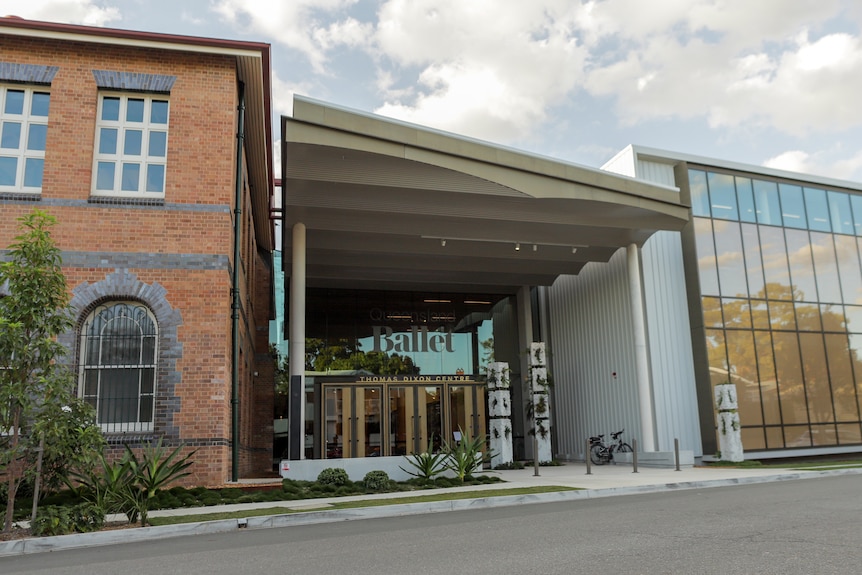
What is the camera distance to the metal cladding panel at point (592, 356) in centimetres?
2280

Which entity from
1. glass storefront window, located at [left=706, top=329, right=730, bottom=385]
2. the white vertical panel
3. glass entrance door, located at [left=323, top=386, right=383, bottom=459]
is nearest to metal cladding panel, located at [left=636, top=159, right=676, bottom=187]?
the white vertical panel

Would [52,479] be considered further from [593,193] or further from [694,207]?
[694,207]

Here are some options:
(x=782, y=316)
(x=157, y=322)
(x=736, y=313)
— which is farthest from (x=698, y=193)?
(x=157, y=322)

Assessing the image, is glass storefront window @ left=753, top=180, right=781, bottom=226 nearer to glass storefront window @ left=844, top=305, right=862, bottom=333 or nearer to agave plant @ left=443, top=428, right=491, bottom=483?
glass storefront window @ left=844, top=305, right=862, bottom=333

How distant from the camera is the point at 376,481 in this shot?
14367 millimetres

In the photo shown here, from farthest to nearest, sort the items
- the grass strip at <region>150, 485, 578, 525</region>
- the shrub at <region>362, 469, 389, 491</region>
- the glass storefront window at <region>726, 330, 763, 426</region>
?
the glass storefront window at <region>726, 330, 763, 426</region>
the shrub at <region>362, 469, 389, 491</region>
the grass strip at <region>150, 485, 578, 525</region>

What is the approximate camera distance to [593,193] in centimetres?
1789

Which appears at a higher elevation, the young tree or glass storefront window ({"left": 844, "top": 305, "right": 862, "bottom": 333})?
glass storefront window ({"left": 844, "top": 305, "right": 862, "bottom": 333})

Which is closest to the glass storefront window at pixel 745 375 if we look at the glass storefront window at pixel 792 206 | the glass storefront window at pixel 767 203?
the glass storefront window at pixel 767 203

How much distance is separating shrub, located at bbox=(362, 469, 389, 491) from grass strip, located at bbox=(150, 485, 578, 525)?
5.89 ft

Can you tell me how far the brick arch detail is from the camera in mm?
12477

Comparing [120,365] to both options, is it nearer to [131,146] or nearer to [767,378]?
[131,146]

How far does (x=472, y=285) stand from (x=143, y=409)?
16.2 metres

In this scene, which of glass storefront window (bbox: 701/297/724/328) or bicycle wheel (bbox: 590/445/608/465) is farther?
bicycle wheel (bbox: 590/445/608/465)
